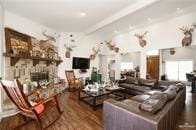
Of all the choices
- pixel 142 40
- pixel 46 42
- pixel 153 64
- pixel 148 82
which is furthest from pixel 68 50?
pixel 153 64

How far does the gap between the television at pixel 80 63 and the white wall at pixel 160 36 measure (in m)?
2.34

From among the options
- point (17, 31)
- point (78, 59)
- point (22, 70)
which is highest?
point (17, 31)

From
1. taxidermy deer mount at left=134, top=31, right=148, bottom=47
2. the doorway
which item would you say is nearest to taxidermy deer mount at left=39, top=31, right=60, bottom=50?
taxidermy deer mount at left=134, top=31, right=148, bottom=47

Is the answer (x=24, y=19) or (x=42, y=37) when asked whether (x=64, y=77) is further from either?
(x=24, y=19)

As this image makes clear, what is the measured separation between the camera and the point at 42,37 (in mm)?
5688

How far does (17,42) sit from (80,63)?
3.93m

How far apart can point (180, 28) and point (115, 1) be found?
344 centimetres

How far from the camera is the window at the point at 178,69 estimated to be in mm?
9703

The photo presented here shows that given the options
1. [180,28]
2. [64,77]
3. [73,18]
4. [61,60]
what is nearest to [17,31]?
[73,18]

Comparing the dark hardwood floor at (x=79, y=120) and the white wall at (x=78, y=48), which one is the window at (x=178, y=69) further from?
the dark hardwood floor at (x=79, y=120)

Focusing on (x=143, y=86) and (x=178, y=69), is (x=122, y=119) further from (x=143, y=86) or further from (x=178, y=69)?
(x=178, y=69)

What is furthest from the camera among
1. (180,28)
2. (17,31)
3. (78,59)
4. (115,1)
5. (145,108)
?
(78,59)

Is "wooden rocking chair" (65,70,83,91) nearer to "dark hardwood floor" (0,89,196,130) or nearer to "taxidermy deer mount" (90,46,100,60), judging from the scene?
"taxidermy deer mount" (90,46,100,60)

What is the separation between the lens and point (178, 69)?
1009cm
